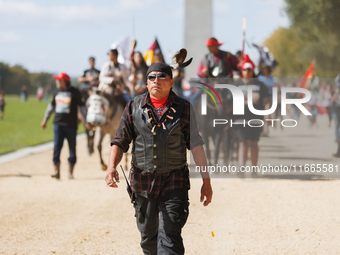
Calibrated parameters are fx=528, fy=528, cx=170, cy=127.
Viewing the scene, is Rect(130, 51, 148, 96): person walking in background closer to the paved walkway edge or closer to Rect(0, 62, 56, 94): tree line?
the paved walkway edge

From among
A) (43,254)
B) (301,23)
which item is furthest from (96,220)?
(301,23)

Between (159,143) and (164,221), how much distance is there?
2.07ft

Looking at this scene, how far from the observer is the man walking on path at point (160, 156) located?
427 centimetres

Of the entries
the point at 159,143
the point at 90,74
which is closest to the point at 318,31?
the point at 90,74

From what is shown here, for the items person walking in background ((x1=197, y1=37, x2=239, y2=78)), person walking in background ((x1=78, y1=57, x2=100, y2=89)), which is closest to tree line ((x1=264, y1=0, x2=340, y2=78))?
person walking in background ((x1=78, y1=57, x2=100, y2=89))

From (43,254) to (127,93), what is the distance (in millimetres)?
7362

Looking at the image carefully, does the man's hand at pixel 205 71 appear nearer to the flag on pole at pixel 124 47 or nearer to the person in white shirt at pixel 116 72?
the person in white shirt at pixel 116 72

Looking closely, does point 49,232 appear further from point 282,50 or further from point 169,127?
point 282,50

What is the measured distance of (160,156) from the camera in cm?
430

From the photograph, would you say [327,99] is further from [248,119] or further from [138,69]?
[138,69]

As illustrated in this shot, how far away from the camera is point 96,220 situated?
7.09m

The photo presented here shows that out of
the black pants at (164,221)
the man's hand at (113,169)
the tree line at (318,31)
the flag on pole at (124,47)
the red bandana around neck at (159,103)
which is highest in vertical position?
the tree line at (318,31)

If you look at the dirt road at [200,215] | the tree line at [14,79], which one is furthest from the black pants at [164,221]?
the tree line at [14,79]

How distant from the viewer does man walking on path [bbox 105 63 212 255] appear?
4266 millimetres
